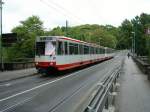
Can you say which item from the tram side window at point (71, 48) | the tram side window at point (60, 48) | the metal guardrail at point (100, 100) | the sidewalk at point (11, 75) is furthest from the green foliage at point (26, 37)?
the metal guardrail at point (100, 100)

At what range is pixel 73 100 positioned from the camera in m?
15.6

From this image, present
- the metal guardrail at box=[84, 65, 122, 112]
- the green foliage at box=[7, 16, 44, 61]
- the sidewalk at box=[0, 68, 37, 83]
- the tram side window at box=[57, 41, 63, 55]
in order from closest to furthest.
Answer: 1. the metal guardrail at box=[84, 65, 122, 112]
2. the sidewalk at box=[0, 68, 37, 83]
3. the tram side window at box=[57, 41, 63, 55]
4. the green foliage at box=[7, 16, 44, 61]

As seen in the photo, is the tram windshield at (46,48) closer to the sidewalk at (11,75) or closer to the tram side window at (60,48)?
the tram side window at (60,48)

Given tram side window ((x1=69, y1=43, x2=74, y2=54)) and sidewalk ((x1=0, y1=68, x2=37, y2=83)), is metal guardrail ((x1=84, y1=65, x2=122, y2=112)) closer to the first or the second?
sidewalk ((x1=0, y1=68, x2=37, y2=83))

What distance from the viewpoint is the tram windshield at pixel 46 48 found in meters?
29.8

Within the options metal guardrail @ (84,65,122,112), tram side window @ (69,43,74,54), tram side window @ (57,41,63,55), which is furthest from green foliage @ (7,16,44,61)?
metal guardrail @ (84,65,122,112)

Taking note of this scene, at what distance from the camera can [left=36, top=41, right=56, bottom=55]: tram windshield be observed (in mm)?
29766

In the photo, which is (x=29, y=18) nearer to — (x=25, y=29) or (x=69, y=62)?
(x=25, y=29)

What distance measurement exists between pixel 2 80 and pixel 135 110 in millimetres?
14867

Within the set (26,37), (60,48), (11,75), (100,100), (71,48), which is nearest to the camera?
(100,100)

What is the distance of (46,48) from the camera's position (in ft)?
98.7

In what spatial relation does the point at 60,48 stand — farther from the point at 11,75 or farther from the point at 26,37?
the point at 26,37

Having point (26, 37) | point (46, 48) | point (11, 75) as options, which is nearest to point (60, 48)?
point (46, 48)

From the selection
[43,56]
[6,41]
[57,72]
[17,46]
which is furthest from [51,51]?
[17,46]
